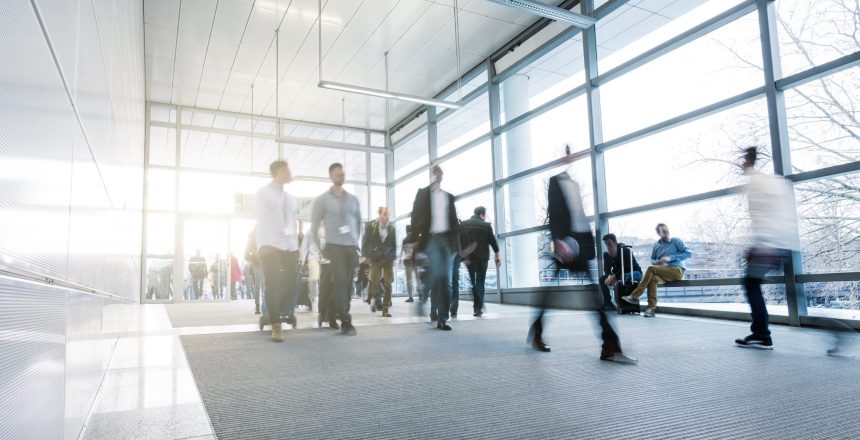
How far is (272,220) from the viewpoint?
162 inches

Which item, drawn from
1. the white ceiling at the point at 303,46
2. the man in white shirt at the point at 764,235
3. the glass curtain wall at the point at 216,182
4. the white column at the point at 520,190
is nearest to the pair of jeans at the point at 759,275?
the man in white shirt at the point at 764,235

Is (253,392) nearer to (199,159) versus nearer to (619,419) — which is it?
(619,419)

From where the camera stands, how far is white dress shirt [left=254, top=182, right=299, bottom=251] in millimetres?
4098

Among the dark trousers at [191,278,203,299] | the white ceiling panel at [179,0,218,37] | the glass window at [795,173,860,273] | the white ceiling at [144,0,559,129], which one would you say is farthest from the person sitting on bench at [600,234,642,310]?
the dark trousers at [191,278,203,299]

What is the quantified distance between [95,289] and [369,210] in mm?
10326

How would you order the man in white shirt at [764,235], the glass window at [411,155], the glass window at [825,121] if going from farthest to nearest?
the glass window at [411,155] < the glass window at [825,121] < the man in white shirt at [764,235]

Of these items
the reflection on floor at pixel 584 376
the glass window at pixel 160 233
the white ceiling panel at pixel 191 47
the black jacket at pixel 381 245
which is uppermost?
the white ceiling panel at pixel 191 47

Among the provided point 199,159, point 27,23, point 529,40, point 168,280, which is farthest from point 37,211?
point 199,159

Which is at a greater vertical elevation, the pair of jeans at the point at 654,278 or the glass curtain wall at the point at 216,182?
the glass curtain wall at the point at 216,182

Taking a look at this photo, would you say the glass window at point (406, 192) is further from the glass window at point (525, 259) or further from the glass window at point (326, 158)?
the glass window at point (525, 259)

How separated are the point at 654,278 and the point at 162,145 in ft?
33.7

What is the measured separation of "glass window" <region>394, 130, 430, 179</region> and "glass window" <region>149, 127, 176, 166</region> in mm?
4687

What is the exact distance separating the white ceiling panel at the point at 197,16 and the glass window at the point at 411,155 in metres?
4.74

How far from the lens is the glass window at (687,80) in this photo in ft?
17.7
